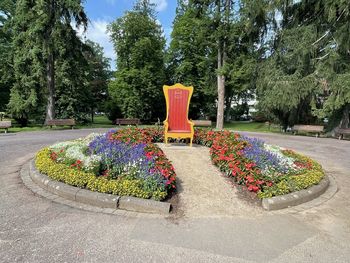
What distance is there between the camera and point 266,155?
202 inches

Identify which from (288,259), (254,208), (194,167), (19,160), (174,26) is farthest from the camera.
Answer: (174,26)

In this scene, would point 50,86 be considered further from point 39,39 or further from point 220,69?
point 220,69

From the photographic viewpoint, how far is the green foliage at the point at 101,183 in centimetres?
383

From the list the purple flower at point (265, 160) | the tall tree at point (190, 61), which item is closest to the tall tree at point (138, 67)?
the tall tree at point (190, 61)

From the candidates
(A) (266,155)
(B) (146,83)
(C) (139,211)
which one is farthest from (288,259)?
(B) (146,83)

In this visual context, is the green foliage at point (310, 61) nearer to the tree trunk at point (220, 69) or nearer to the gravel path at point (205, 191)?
the tree trunk at point (220, 69)

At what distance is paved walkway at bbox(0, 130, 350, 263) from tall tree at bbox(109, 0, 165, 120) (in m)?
20.9

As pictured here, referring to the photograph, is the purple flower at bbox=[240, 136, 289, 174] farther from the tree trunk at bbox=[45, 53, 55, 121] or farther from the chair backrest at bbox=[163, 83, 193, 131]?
the tree trunk at bbox=[45, 53, 55, 121]

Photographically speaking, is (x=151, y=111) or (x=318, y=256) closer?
(x=318, y=256)

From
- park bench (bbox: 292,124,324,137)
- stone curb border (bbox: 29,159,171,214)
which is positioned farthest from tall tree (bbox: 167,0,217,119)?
stone curb border (bbox: 29,159,171,214)

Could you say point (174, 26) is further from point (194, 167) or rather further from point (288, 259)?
point (288, 259)

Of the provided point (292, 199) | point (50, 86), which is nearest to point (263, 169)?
point (292, 199)

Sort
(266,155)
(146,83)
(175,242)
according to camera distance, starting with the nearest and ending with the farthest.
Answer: (175,242)
(266,155)
(146,83)

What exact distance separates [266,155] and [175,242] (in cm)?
296
